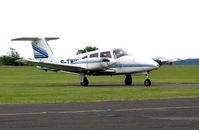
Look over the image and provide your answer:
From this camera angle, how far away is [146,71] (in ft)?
107

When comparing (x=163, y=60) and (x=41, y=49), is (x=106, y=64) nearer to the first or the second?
(x=163, y=60)

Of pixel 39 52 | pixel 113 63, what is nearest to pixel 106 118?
pixel 113 63

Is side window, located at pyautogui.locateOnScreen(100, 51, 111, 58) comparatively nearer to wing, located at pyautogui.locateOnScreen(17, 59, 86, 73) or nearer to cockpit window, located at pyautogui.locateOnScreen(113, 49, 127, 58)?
cockpit window, located at pyautogui.locateOnScreen(113, 49, 127, 58)

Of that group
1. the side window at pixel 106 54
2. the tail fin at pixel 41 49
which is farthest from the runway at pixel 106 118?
the tail fin at pixel 41 49

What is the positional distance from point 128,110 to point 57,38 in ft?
84.2

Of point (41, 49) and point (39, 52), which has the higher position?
point (41, 49)

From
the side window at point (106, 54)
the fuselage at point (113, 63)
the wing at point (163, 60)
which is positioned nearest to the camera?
the fuselage at point (113, 63)

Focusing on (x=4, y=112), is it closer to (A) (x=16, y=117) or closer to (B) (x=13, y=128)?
(A) (x=16, y=117)

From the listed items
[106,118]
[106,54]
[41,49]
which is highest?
[41,49]

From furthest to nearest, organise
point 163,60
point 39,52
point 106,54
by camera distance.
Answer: point 39,52 < point 163,60 < point 106,54

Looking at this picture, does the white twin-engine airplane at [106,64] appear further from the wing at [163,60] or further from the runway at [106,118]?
the runway at [106,118]

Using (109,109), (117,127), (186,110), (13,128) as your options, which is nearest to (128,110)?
(109,109)

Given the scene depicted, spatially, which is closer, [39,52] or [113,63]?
[113,63]

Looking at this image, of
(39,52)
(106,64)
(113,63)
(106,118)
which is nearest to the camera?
(106,118)
